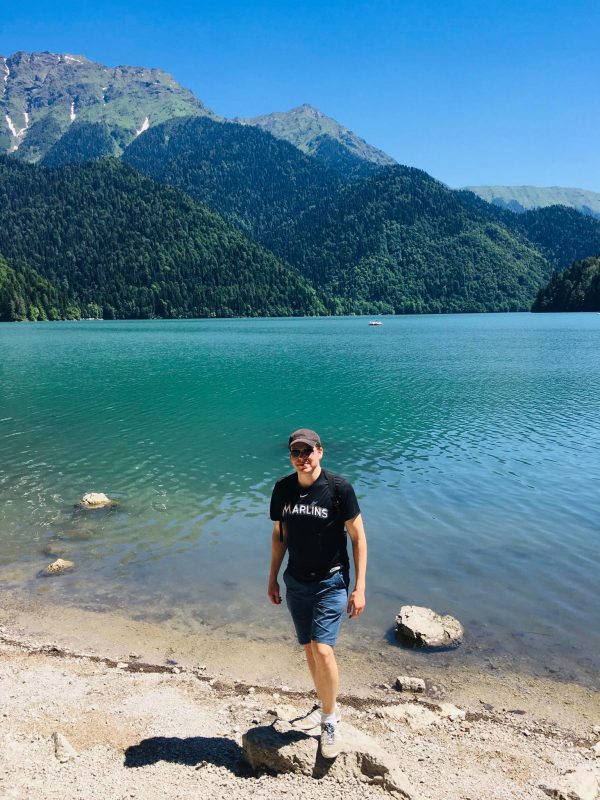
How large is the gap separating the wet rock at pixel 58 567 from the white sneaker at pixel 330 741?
11950 mm

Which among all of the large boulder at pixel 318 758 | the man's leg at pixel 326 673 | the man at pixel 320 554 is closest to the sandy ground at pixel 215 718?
the large boulder at pixel 318 758

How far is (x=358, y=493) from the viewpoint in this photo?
25.3m

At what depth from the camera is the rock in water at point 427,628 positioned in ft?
44.1

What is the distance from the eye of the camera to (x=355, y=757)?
8.09 m

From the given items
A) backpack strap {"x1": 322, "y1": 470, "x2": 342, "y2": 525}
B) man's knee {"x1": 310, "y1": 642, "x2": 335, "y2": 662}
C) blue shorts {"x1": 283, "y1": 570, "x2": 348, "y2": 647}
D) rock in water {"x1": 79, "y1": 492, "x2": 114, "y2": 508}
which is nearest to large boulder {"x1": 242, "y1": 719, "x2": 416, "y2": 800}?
man's knee {"x1": 310, "y1": 642, "x2": 335, "y2": 662}

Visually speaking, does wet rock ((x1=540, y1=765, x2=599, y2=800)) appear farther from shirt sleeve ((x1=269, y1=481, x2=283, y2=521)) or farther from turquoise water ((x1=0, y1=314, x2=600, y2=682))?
shirt sleeve ((x1=269, y1=481, x2=283, y2=521))

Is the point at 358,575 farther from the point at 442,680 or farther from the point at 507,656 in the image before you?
the point at 507,656

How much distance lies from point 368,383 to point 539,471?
34.1 m

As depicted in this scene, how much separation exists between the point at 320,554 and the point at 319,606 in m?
0.74

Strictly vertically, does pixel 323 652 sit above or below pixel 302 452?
below

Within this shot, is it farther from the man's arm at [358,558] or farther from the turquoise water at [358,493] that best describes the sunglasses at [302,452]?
the turquoise water at [358,493]

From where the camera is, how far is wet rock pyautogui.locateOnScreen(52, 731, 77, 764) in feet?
27.6

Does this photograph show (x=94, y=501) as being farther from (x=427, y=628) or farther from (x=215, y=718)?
(x=215, y=718)

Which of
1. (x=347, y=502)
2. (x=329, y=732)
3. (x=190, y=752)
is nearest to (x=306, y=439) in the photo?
(x=347, y=502)
